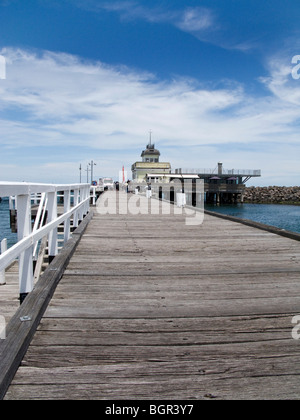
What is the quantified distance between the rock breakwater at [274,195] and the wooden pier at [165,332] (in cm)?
7974

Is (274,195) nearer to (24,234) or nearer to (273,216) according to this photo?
(273,216)

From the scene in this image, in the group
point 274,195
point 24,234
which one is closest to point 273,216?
point 274,195

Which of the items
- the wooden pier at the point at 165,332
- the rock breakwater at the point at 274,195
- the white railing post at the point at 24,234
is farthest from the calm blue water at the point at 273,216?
the white railing post at the point at 24,234

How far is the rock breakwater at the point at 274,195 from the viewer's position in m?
80.8

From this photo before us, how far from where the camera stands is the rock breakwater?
80812 millimetres

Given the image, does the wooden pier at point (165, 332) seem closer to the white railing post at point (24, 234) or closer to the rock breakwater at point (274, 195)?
the white railing post at point (24, 234)

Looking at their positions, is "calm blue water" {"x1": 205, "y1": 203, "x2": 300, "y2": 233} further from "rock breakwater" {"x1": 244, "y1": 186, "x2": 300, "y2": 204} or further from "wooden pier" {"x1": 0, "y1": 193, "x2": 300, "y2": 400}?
"wooden pier" {"x1": 0, "y1": 193, "x2": 300, "y2": 400}

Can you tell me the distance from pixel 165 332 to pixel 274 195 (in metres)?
88.1

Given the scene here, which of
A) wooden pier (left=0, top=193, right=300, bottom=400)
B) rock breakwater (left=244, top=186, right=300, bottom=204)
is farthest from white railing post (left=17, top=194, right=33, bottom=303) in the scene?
rock breakwater (left=244, top=186, right=300, bottom=204)

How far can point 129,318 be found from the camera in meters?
2.77

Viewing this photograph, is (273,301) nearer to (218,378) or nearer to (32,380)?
(218,378)

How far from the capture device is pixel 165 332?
8.27 ft
